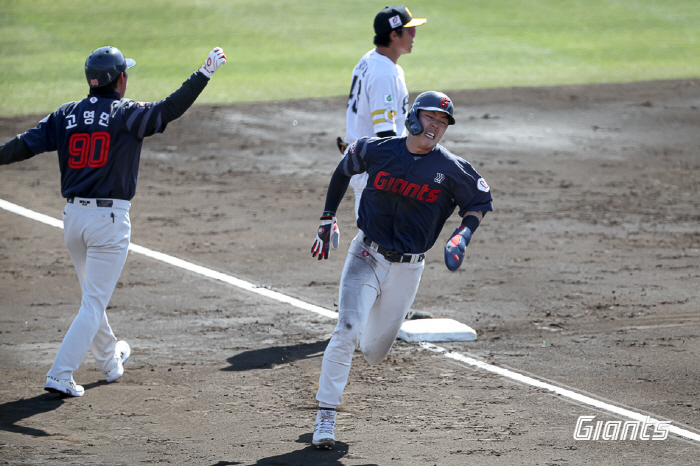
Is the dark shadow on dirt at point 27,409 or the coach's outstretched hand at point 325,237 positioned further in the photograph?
the coach's outstretched hand at point 325,237

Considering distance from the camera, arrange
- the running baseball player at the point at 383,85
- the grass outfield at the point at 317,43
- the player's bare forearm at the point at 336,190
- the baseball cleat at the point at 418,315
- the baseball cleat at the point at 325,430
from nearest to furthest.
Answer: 1. the baseball cleat at the point at 325,430
2. the player's bare forearm at the point at 336,190
3. the running baseball player at the point at 383,85
4. the baseball cleat at the point at 418,315
5. the grass outfield at the point at 317,43

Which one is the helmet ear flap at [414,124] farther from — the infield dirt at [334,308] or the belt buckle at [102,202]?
the belt buckle at [102,202]

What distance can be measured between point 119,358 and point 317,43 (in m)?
16.1

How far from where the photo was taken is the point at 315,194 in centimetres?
1184

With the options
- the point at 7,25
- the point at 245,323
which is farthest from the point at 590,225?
the point at 7,25

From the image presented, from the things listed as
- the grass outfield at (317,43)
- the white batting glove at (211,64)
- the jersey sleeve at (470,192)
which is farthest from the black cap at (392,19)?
the grass outfield at (317,43)

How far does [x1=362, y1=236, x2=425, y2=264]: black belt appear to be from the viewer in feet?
17.7

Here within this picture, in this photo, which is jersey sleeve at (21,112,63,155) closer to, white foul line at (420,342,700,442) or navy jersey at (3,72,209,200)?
navy jersey at (3,72,209,200)

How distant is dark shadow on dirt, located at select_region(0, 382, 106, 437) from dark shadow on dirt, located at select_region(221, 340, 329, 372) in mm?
1158

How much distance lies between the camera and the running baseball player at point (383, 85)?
23.8ft

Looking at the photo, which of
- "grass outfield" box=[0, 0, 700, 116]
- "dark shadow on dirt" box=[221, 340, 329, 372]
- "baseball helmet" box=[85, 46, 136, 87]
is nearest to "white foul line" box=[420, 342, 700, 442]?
"dark shadow on dirt" box=[221, 340, 329, 372]

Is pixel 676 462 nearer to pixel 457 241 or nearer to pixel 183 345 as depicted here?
pixel 457 241

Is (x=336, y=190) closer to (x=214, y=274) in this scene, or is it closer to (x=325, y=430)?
(x=325, y=430)

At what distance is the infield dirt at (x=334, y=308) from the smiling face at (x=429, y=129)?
177 cm
